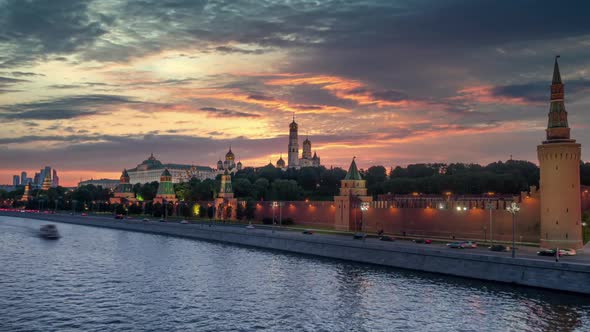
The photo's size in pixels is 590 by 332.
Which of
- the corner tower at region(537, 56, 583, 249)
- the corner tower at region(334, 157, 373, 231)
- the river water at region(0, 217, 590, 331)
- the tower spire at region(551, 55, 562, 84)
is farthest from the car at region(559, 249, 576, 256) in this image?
the corner tower at region(334, 157, 373, 231)

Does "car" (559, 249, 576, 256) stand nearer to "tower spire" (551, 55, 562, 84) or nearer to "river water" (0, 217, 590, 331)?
"river water" (0, 217, 590, 331)

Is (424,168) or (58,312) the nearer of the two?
(58,312)

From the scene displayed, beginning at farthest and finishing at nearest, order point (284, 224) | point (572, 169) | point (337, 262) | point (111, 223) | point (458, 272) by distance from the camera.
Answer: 1. point (111, 223)
2. point (284, 224)
3. point (337, 262)
4. point (572, 169)
5. point (458, 272)

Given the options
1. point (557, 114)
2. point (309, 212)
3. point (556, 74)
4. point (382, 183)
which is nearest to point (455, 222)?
point (557, 114)

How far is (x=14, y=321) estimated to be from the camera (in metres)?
29.3

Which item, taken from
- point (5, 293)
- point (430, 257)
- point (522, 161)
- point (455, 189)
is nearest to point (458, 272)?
point (430, 257)

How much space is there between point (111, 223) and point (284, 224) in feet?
130

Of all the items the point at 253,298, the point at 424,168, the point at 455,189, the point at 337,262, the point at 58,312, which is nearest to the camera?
the point at 58,312

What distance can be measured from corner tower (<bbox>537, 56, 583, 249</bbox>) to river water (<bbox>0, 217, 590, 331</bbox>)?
1202 cm

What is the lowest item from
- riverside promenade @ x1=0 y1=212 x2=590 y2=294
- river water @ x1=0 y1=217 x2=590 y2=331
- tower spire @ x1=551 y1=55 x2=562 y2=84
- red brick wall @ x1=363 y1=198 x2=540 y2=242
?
river water @ x1=0 y1=217 x2=590 y2=331

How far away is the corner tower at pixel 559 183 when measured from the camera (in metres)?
47.2

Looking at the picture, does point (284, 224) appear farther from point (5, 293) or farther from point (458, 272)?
point (5, 293)

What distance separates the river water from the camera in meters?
28.9

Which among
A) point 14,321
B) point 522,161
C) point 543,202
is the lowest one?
point 14,321
